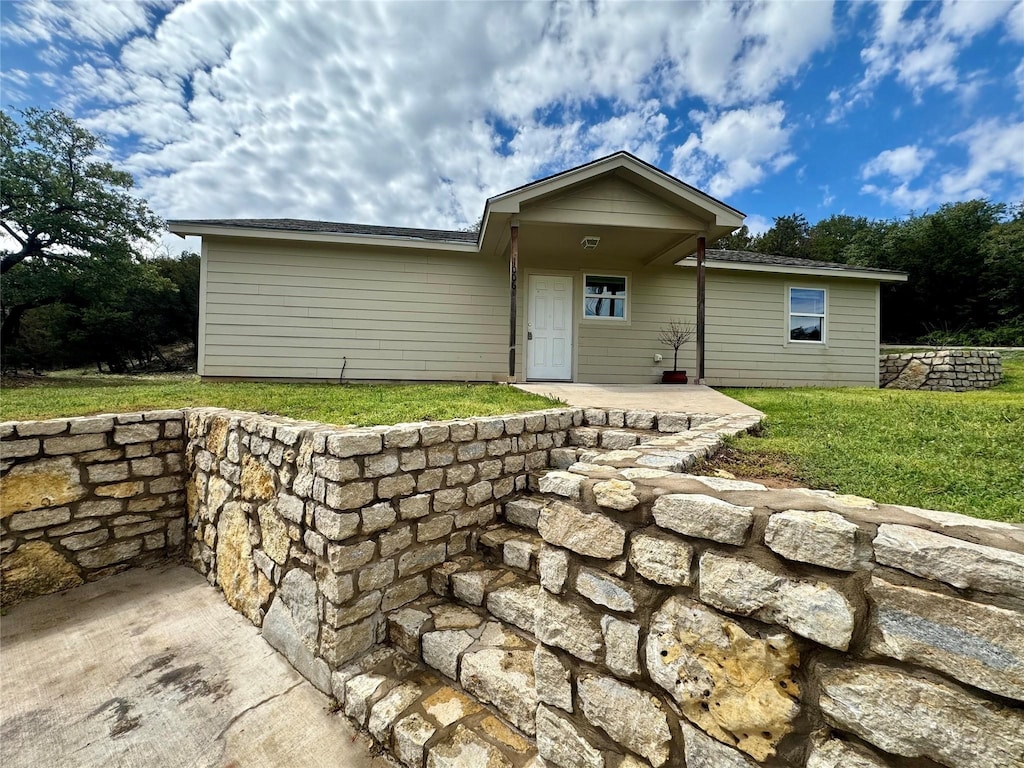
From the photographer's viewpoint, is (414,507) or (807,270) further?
(807,270)

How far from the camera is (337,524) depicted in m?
2.16

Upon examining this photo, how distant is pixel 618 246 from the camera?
25.6 feet

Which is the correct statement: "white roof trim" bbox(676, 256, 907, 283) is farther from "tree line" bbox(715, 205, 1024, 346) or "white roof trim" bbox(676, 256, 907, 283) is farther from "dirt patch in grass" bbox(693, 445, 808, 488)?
"tree line" bbox(715, 205, 1024, 346)

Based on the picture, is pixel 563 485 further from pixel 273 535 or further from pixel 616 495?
pixel 273 535

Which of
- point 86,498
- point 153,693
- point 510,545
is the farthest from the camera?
point 86,498

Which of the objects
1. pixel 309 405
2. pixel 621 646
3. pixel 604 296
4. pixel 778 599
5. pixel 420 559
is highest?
pixel 604 296

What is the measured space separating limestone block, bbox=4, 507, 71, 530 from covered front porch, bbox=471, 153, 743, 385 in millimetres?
5183

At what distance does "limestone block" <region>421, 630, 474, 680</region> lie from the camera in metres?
2.07

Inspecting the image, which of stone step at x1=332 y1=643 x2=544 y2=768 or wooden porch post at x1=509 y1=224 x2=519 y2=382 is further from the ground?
wooden porch post at x1=509 y1=224 x2=519 y2=382

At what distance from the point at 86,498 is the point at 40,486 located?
0.28m

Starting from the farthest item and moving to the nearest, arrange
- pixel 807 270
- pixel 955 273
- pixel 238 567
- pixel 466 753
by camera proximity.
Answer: pixel 955 273 → pixel 807 270 → pixel 238 567 → pixel 466 753

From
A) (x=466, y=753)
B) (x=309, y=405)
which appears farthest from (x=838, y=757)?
(x=309, y=405)

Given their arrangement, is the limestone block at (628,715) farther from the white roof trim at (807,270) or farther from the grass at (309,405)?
the white roof trim at (807,270)

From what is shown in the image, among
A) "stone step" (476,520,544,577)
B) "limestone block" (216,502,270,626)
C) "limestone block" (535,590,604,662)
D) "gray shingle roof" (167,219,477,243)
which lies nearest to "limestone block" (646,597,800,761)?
"limestone block" (535,590,604,662)
